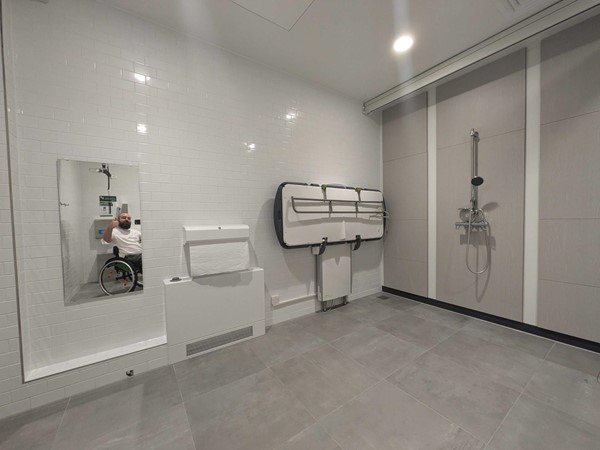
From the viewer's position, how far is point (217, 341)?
7.11 ft

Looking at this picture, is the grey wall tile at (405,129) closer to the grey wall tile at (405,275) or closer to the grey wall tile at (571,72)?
the grey wall tile at (571,72)

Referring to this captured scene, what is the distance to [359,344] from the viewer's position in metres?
2.19

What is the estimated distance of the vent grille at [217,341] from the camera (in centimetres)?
205

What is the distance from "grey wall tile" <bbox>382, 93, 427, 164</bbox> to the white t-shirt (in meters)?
3.43

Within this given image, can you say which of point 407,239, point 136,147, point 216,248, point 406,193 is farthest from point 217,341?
point 406,193

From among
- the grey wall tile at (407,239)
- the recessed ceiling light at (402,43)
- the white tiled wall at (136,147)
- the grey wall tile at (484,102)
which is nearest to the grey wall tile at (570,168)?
the grey wall tile at (484,102)

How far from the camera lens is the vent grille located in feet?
6.73

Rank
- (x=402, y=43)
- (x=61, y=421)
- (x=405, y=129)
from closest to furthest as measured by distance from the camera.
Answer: (x=61, y=421) → (x=402, y=43) → (x=405, y=129)

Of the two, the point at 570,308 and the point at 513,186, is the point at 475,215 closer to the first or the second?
the point at 513,186

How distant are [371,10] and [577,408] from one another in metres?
3.23

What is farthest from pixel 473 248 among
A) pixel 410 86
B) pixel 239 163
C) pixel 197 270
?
pixel 197 270

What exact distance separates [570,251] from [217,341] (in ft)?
11.1

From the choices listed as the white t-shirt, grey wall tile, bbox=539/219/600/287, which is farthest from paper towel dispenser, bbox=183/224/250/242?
grey wall tile, bbox=539/219/600/287

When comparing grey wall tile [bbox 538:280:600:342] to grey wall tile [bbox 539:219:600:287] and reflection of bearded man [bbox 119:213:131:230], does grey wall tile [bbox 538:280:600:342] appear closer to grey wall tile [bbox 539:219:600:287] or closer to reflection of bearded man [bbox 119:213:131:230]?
grey wall tile [bbox 539:219:600:287]
